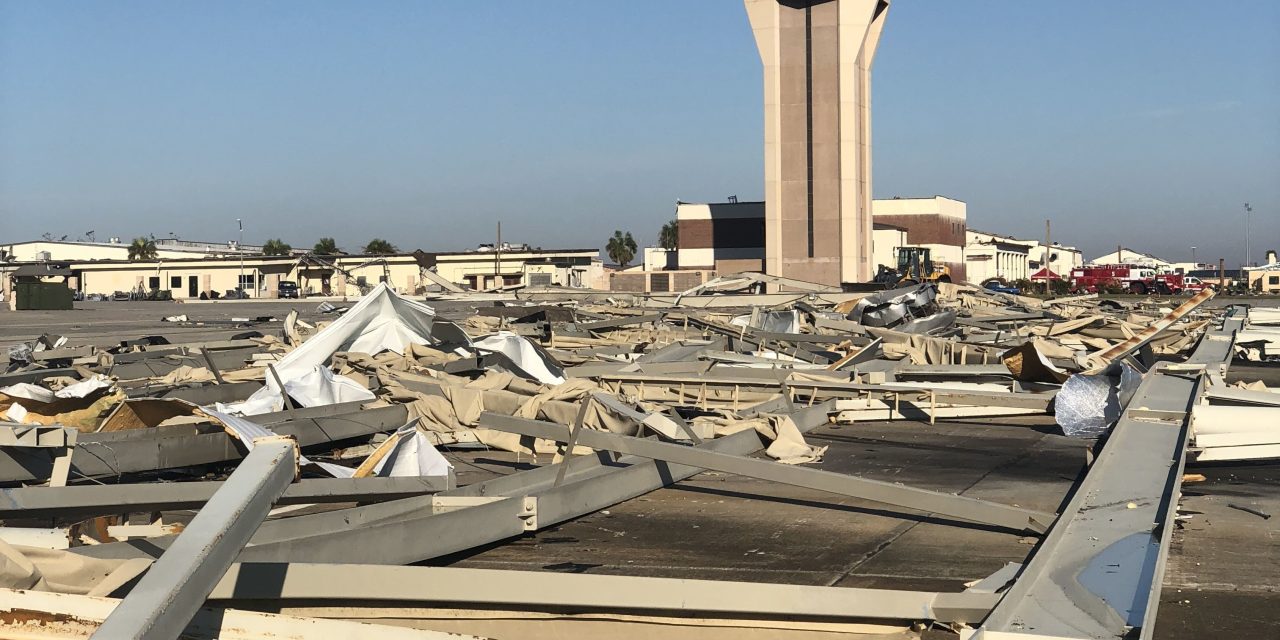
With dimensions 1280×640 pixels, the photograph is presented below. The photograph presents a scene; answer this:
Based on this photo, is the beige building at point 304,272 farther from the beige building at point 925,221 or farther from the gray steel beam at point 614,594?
the gray steel beam at point 614,594

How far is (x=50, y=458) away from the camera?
7.16 m

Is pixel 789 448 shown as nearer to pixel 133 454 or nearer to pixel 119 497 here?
pixel 133 454

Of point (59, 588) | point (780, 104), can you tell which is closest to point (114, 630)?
point (59, 588)

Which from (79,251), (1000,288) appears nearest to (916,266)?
(1000,288)

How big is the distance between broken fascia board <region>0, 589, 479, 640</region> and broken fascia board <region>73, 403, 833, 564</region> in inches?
40.2

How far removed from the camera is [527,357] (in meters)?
12.0

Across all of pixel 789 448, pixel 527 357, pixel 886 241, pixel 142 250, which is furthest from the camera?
pixel 142 250

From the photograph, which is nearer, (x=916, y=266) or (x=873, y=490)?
(x=873, y=490)

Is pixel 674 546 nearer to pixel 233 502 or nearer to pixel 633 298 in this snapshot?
pixel 233 502

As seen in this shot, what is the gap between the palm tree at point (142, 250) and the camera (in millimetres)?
119875

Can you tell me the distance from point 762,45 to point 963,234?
1543 inches

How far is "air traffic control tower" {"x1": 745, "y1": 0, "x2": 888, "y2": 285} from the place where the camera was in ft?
192

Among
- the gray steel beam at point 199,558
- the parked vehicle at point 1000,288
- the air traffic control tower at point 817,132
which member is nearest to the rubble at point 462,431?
the gray steel beam at point 199,558

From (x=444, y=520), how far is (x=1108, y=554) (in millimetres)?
2780
